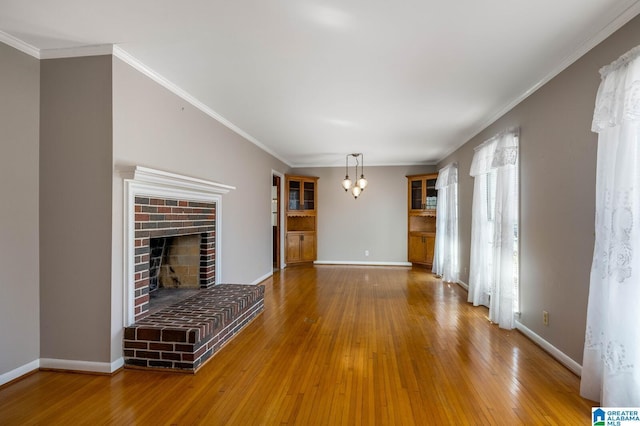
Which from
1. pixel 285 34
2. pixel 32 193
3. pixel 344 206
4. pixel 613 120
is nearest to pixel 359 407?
pixel 613 120

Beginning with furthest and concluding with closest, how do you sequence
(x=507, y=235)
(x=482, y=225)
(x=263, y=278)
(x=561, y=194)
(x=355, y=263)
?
1. (x=355, y=263)
2. (x=263, y=278)
3. (x=482, y=225)
4. (x=507, y=235)
5. (x=561, y=194)

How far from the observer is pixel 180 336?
97.7 inches

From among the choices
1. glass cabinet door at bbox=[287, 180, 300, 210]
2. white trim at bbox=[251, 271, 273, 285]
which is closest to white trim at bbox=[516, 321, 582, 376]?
white trim at bbox=[251, 271, 273, 285]

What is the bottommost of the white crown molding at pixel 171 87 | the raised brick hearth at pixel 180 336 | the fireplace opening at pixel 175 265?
the raised brick hearth at pixel 180 336

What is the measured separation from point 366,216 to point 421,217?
139 centimetres

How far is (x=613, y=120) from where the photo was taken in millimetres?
1902

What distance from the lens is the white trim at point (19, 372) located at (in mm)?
2260

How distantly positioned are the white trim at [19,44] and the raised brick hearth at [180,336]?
2338 millimetres

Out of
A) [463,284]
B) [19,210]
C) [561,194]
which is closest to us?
[19,210]

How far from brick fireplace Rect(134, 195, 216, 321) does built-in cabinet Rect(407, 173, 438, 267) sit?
510 cm

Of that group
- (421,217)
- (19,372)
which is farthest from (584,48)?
(421,217)

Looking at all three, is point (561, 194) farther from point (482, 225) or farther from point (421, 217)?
point (421, 217)

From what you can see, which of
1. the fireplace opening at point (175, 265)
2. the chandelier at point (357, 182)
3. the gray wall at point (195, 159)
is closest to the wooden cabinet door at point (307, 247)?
the gray wall at point (195, 159)

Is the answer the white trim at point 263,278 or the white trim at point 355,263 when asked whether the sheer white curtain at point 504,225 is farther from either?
the white trim at point 355,263
